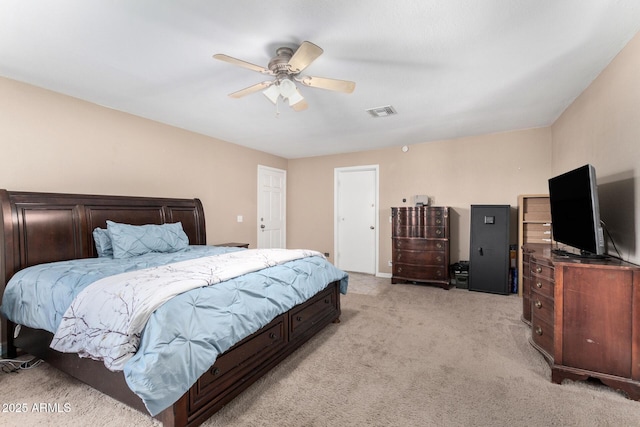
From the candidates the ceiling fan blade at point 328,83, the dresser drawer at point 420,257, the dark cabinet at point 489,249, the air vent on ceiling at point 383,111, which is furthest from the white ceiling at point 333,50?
the dresser drawer at point 420,257

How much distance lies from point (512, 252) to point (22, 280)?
5.52 m

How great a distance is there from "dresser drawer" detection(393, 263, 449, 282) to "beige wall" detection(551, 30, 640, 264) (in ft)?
7.37

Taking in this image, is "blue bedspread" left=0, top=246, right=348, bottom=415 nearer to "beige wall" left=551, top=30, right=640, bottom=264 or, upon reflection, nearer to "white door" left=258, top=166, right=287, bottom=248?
"beige wall" left=551, top=30, right=640, bottom=264

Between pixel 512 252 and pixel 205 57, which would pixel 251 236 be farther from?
pixel 512 252

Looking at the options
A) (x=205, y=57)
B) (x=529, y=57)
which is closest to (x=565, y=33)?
(x=529, y=57)

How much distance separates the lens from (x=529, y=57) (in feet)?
7.39

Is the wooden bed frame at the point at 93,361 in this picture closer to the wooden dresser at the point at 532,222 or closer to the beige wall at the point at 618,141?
the beige wall at the point at 618,141

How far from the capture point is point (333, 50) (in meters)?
2.15

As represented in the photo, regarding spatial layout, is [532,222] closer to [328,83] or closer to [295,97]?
[328,83]

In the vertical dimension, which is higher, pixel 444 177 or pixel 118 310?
pixel 444 177

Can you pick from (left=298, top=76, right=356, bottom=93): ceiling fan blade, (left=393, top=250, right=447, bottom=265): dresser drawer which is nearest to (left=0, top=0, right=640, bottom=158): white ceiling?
(left=298, top=76, right=356, bottom=93): ceiling fan blade

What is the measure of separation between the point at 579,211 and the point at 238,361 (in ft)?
9.22

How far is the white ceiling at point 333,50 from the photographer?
1.73 metres

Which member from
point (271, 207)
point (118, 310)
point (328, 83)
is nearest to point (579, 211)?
point (328, 83)
